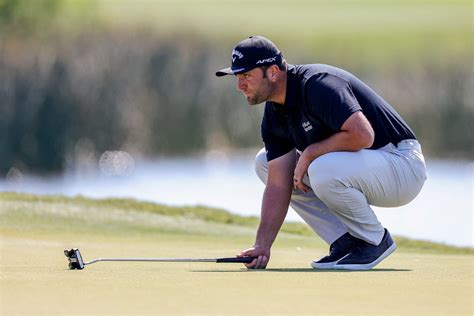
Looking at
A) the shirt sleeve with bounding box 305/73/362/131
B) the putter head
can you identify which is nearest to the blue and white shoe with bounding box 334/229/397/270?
the shirt sleeve with bounding box 305/73/362/131

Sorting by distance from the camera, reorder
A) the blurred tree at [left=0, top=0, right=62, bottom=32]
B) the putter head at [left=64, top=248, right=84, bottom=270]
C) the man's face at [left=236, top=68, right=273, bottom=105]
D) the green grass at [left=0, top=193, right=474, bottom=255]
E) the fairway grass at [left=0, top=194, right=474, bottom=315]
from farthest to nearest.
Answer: the blurred tree at [left=0, top=0, right=62, bottom=32], the green grass at [left=0, top=193, right=474, bottom=255], the man's face at [left=236, top=68, right=273, bottom=105], the putter head at [left=64, top=248, right=84, bottom=270], the fairway grass at [left=0, top=194, right=474, bottom=315]

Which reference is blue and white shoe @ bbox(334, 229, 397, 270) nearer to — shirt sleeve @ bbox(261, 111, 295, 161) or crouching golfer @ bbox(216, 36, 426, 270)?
crouching golfer @ bbox(216, 36, 426, 270)

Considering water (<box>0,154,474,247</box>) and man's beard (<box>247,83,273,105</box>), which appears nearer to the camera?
man's beard (<box>247,83,273,105</box>)

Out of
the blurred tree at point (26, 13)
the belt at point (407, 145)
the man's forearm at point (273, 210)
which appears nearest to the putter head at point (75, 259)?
the man's forearm at point (273, 210)

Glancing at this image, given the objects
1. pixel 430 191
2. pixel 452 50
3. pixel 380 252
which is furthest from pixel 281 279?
pixel 452 50

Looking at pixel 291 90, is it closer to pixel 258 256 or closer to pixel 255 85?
pixel 255 85

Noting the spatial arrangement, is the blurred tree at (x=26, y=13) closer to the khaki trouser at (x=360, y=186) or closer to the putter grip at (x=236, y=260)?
the khaki trouser at (x=360, y=186)

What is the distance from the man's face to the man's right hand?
2.70 ft

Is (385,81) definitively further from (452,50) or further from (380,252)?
(380,252)

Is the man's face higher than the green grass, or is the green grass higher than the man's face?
the man's face

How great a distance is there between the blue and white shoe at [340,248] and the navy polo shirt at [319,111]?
54 cm

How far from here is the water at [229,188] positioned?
650 inches

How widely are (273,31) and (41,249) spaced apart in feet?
107

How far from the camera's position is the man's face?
6.80m
